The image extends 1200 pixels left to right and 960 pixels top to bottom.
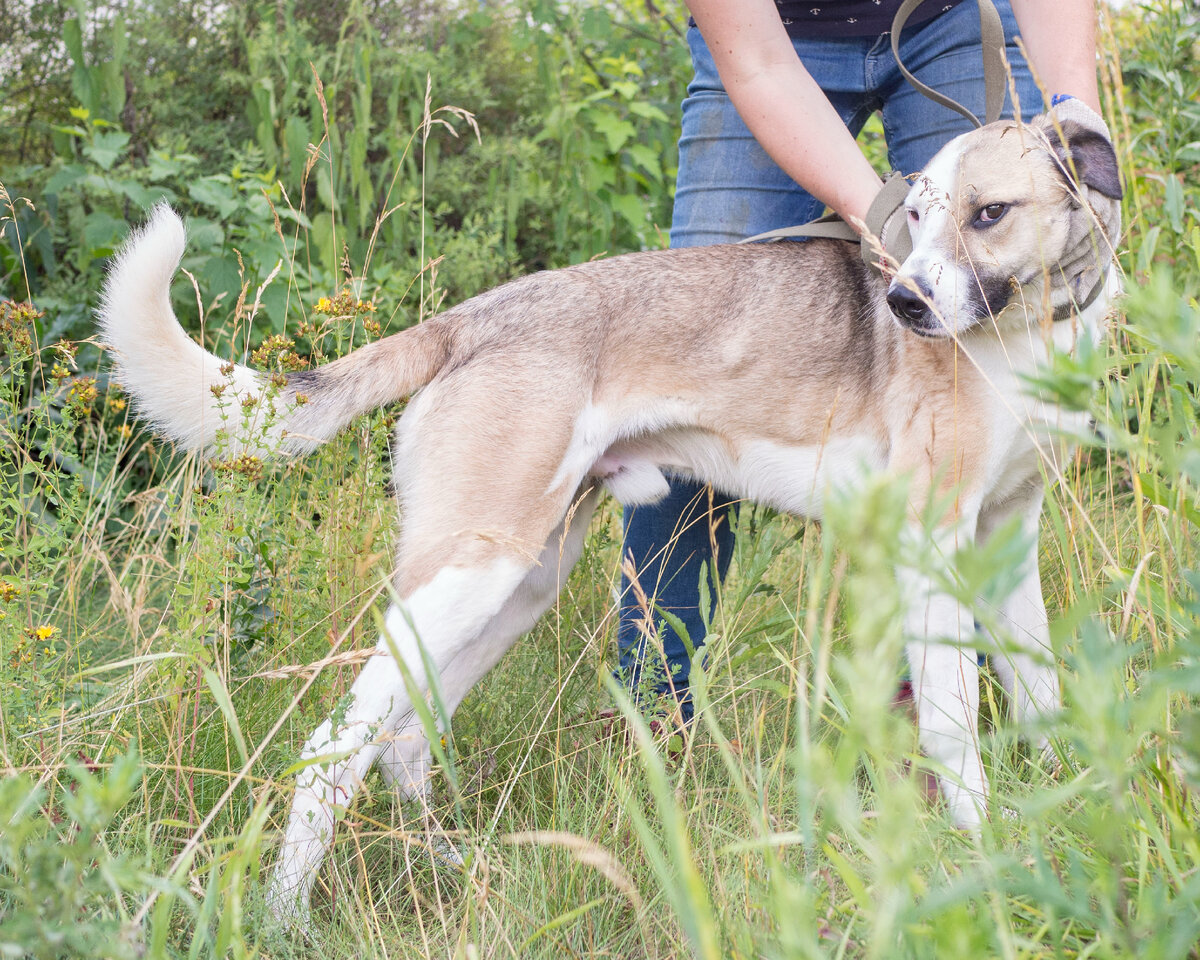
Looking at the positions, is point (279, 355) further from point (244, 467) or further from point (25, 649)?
point (25, 649)

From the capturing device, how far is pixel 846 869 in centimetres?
100

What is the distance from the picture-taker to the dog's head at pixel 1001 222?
6.72ft

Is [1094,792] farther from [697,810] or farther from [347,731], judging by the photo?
[347,731]

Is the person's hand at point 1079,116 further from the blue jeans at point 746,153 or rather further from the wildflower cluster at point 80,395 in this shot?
the wildflower cluster at point 80,395

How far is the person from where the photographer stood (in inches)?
88.2

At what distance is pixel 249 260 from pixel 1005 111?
2706mm

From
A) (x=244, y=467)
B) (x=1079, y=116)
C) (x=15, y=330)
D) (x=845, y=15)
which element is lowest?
(x=244, y=467)

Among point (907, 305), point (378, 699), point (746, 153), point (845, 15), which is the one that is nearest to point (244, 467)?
point (378, 699)

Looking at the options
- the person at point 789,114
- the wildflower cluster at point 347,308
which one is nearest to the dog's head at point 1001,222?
the person at point 789,114

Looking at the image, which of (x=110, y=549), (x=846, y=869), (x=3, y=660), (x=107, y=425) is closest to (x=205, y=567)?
(x=3, y=660)

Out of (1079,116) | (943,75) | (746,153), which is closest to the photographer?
(1079,116)

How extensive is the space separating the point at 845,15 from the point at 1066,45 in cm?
51

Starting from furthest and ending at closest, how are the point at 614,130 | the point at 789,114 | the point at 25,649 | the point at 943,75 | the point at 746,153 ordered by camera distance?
the point at 614,130 → the point at 746,153 → the point at 943,75 → the point at 789,114 → the point at 25,649

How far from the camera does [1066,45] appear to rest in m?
2.30
